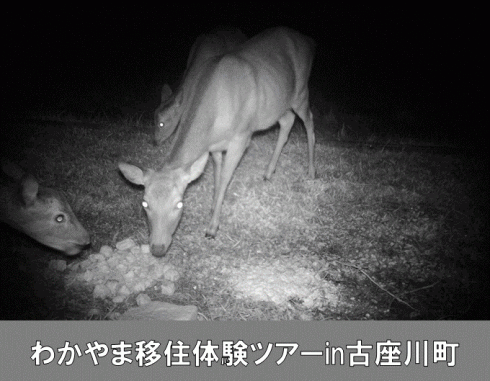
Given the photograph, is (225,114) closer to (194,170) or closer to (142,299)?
(194,170)

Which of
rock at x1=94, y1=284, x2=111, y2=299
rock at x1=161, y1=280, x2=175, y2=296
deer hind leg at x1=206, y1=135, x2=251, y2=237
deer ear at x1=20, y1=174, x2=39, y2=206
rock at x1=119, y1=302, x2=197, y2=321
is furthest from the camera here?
deer hind leg at x1=206, y1=135, x2=251, y2=237

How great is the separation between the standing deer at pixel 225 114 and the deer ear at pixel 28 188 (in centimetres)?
97

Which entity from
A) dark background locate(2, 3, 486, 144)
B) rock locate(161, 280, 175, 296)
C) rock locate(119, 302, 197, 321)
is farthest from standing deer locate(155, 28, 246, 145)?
rock locate(119, 302, 197, 321)

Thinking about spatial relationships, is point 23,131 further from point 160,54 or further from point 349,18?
point 349,18

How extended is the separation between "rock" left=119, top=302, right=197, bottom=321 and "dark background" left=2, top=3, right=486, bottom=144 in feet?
21.4

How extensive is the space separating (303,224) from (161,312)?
2647mm

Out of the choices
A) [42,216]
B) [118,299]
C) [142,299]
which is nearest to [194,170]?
[142,299]

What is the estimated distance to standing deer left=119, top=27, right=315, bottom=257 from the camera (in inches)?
185

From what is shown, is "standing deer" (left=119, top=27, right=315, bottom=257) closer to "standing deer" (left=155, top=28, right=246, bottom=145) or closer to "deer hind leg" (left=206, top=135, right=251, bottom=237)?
"deer hind leg" (left=206, top=135, right=251, bottom=237)

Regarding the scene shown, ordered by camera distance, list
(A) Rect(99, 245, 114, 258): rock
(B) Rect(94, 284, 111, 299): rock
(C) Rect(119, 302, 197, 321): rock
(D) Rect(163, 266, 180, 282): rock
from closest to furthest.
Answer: (C) Rect(119, 302, 197, 321): rock < (B) Rect(94, 284, 111, 299): rock < (D) Rect(163, 266, 180, 282): rock < (A) Rect(99, 245, 114, 258): rock

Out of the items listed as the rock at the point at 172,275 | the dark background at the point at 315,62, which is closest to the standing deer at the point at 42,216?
the rock at the point at 172,275

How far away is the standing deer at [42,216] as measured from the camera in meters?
4.82

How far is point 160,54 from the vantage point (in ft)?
53.4

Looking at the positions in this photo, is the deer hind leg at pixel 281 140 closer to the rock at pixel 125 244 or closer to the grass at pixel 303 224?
the grass at pixel 303 224
